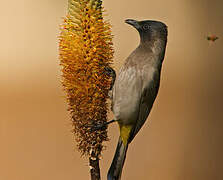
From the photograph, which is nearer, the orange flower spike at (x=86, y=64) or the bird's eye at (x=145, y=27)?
the orange flower spike at (x=86, y=64)

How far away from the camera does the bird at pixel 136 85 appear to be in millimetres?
1452

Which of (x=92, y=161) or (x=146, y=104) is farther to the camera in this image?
(x=146, y=104)

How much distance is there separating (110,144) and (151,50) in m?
1.33

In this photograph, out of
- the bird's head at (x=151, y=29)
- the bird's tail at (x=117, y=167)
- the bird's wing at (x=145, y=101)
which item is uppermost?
the bird's head at (x=151, y=29)

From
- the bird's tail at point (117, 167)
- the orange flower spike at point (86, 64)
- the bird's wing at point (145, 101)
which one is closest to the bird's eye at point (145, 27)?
the bird's wing at point (145, 101)

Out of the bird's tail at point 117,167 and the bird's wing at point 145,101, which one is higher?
the bird's wing at point 145,101

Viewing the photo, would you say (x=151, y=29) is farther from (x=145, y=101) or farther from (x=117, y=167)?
(x=117, y=167)

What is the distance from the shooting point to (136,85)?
148 cm

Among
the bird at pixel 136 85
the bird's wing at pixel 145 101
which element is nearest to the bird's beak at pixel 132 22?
the bird at pixel 136 85

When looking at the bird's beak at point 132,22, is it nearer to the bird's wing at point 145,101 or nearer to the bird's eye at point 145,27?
the bird's eye at point 145,27

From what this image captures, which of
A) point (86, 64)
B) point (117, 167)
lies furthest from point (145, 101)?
point (86, 64)

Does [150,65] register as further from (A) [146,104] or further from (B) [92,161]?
(B) [92,161]
